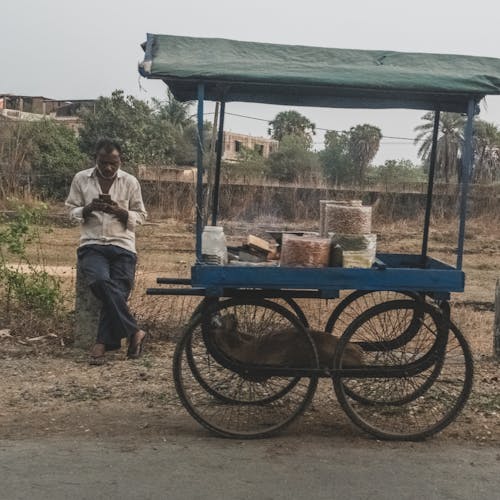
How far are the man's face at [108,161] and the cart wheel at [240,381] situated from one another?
1.72 m

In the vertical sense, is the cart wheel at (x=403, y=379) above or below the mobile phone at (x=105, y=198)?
below

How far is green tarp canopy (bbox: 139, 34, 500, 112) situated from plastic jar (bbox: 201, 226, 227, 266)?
2.81 ft

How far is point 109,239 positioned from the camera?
5.38m

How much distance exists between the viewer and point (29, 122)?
28.4m

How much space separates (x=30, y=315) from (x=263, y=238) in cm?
263

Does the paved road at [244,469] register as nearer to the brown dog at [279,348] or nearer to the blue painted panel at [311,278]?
the brown dog at [279,348]

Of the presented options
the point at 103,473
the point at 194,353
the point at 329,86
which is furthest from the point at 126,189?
the point at 103,473

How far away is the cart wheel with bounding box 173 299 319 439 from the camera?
3988mm

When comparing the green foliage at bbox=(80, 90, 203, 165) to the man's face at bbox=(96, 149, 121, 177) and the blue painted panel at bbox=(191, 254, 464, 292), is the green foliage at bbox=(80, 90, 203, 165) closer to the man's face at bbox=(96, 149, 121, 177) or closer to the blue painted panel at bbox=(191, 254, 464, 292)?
the man's face at bbox=(96, 149, 121, 177)

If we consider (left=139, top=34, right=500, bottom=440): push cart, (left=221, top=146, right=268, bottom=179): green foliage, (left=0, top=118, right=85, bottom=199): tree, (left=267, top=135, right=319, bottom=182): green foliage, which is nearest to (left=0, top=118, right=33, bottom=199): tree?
(left=0, top=118, right=85, bottom=199): tree

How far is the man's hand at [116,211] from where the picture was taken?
5223 mm

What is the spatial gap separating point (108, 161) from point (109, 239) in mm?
599

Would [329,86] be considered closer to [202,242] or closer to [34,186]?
[202,242]

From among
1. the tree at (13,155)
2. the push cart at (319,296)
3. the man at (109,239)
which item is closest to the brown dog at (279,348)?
the push cart at (319,296)
